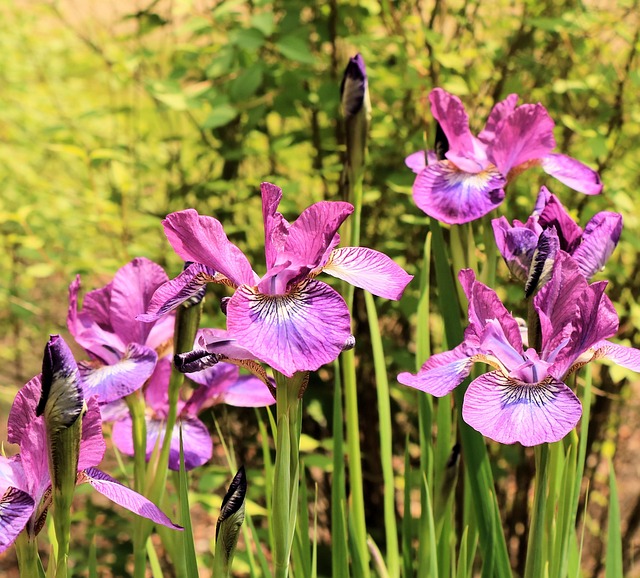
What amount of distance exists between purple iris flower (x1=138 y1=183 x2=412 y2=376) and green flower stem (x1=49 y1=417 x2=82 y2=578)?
0.16 m

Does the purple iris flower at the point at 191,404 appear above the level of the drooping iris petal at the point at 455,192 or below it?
below

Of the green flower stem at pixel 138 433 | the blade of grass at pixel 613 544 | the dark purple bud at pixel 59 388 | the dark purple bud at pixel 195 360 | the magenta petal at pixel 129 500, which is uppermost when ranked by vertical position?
the dark purple bud at pixel 59 388

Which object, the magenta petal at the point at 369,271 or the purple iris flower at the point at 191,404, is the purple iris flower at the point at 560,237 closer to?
the magenta petal at the point at 369,271

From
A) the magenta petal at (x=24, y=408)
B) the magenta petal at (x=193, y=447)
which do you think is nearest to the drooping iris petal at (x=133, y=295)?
the magenta petal at (x=193, y=447)

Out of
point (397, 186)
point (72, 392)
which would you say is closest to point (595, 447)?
point (397, 186)

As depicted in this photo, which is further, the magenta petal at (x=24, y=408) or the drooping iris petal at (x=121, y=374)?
the drooping iris petal at (x=121, y=374)

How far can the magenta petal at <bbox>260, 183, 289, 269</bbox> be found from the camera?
2.78 feet

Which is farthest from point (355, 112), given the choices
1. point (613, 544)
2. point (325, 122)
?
point (325, 122)

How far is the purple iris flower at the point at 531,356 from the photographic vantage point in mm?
809

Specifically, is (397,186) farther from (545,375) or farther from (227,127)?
(545,375)

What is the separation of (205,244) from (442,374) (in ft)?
0.95

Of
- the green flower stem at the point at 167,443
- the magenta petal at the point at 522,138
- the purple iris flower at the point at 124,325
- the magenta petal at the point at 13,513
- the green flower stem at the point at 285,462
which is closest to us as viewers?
the magenta petal at the point at 13,513

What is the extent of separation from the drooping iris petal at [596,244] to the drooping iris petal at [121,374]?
517mm

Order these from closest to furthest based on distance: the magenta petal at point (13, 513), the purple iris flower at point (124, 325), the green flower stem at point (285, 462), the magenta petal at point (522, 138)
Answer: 1. the magenta petal at point (13, 513)
2. the green flower stem at point (285, 462)
3. the purple iris flower at point (124, 325)
4. the magenta petal at point (522, 138)
